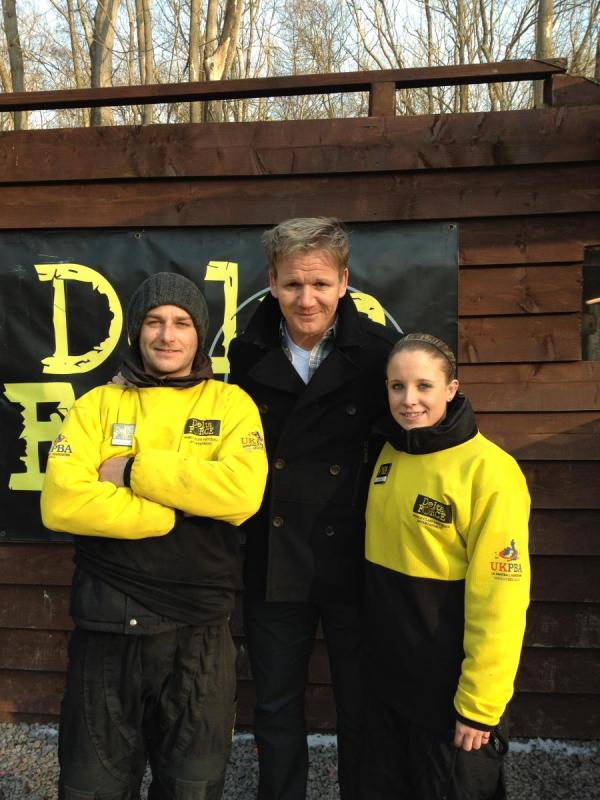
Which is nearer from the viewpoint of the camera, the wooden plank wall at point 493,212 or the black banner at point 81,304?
the wooden plank wall at point 493,212

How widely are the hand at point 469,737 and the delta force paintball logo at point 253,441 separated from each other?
2.99ft

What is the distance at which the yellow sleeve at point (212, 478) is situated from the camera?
5.51 feet

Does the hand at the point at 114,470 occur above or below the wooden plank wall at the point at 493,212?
below

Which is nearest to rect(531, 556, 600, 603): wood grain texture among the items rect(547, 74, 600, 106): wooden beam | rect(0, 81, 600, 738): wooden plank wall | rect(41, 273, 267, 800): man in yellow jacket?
rect(0, 81, 600, 738): wooden plank wall

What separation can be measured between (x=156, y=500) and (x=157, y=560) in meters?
0.20

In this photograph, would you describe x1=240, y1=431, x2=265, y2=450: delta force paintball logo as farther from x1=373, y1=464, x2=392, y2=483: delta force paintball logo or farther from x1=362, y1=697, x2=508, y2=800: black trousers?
x1=362, y1=697, x2=508, y2=800: black trousers

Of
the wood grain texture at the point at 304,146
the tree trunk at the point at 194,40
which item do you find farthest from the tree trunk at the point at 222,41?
the wood grain texture at the point at 304,146

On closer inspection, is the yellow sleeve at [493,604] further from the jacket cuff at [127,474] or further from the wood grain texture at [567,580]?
the wood grain texture at [567,580]

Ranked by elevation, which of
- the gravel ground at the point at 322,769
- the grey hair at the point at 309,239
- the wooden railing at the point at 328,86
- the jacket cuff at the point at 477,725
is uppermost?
the wooden railing at the point at 328,86

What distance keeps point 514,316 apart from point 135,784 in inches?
90.7

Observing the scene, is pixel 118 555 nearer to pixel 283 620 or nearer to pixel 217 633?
pixel 217 633

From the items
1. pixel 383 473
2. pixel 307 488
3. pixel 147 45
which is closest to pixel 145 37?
pixel 147 45

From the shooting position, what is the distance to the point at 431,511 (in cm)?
172

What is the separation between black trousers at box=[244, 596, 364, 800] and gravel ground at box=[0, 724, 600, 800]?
66 cm
